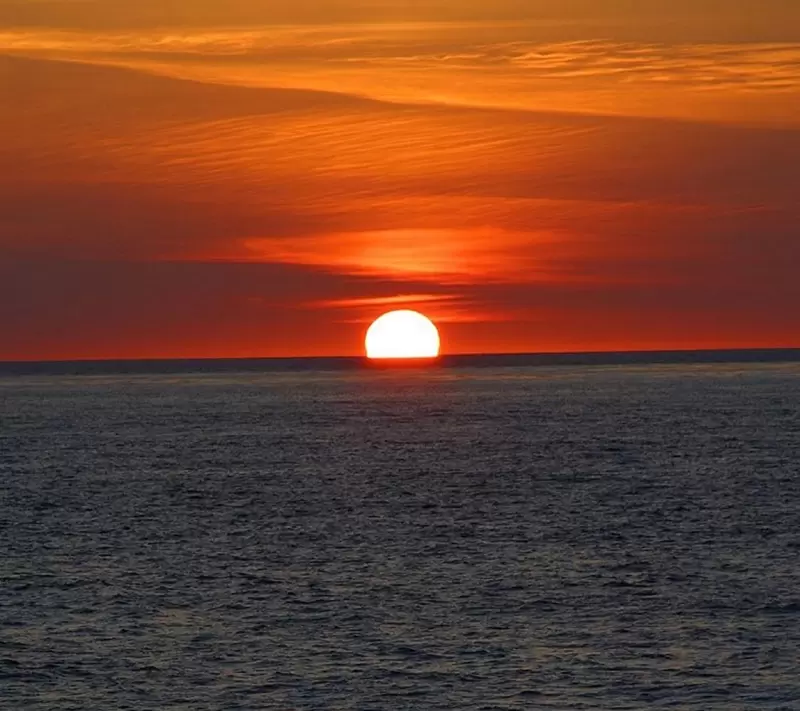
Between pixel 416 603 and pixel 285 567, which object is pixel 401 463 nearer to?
pixel 285 567

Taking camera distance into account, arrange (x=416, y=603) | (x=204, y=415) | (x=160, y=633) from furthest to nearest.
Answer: (x=204, y=415) < (x=416, y=603) < (x=160, y=633)

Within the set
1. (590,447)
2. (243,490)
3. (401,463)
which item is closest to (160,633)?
(243,490)

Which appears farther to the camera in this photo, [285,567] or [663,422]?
[663,422]

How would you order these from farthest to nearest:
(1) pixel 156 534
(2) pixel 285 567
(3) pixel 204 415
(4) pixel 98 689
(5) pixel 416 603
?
(3) pixel 204 415 → (1) pixel 156 534 → (2) pixel 285 567 → (5) pixel 416 603 → (4) pixel 98 689

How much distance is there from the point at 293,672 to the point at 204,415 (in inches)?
6232

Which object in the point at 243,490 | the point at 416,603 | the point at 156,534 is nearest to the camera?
the point at 416,603

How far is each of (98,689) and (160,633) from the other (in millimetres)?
5880

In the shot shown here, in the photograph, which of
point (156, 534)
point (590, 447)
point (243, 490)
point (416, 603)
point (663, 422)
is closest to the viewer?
point (416, 603)

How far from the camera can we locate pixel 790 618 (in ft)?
147

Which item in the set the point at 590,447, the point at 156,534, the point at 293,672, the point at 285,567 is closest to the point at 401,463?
the point at 590,447

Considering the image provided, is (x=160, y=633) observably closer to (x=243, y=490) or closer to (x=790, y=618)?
(x=790, y=618)

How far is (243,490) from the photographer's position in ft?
285

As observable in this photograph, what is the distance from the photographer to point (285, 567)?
55.7 meters

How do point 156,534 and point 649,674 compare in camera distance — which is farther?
point 156,534
